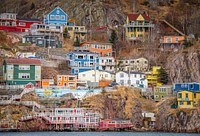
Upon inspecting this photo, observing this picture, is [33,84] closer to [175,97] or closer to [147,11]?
[175,97]

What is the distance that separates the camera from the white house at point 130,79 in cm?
13761

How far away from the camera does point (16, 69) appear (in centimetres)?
13275

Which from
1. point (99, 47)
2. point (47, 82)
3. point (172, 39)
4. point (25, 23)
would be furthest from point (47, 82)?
point (172, 39)

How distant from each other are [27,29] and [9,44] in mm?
8116

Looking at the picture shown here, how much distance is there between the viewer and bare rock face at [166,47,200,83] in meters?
138

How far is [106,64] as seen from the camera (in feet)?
475

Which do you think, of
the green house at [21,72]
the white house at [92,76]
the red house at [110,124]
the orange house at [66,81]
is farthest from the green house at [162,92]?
the green house at [21,72]

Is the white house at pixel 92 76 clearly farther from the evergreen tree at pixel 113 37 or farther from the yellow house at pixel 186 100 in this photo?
the yellow house at pixel 186 100

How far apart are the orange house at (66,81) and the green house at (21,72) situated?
336 cm

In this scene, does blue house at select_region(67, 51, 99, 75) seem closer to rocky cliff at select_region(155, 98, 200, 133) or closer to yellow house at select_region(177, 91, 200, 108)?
yellow house at select_region(177, 91, 200, 108)

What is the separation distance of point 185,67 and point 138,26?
19448mm

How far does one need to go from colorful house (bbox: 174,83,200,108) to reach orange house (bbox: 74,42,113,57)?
2351cm

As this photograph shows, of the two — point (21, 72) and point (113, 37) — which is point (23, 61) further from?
point (113, 37)

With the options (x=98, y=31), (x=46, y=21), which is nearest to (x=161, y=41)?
(x=98, y=31)
